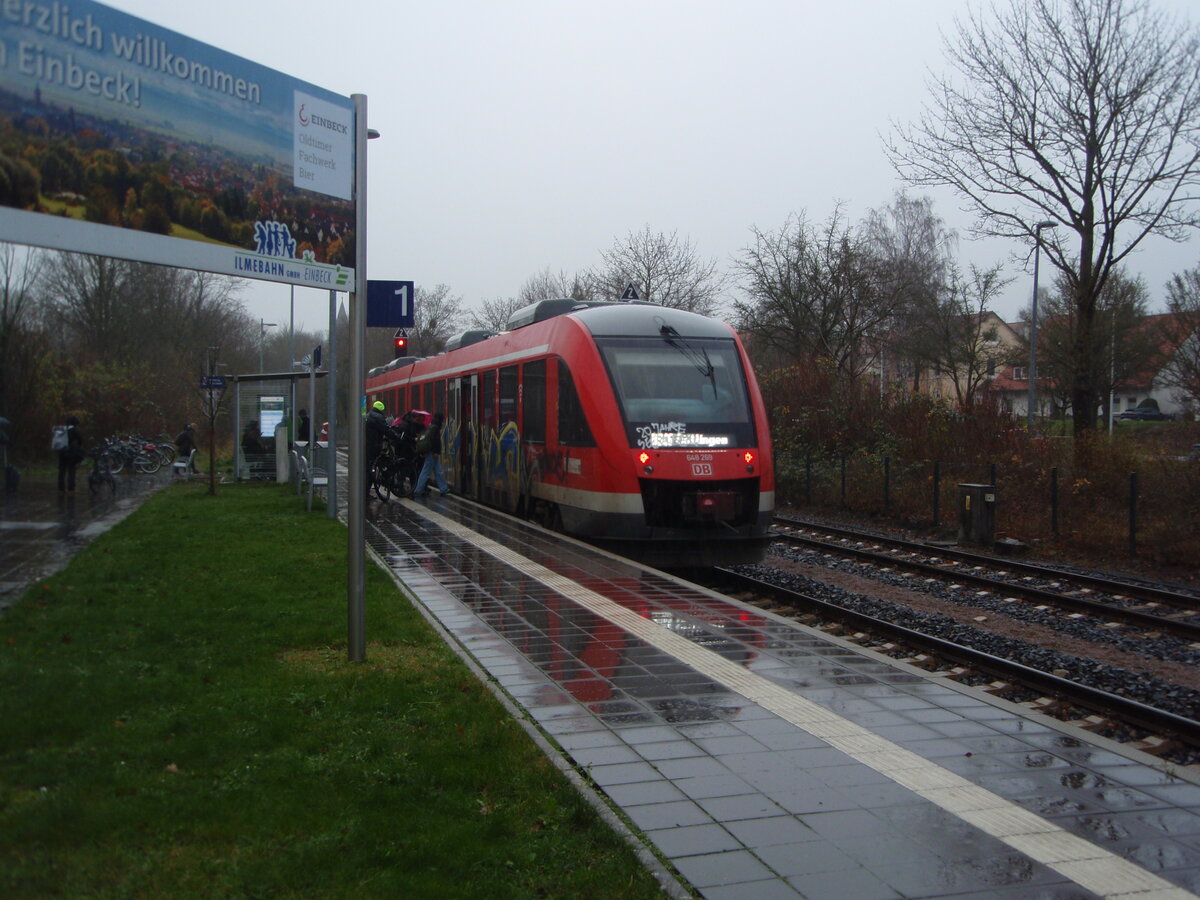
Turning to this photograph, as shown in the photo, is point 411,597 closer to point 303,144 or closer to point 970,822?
point 303,144

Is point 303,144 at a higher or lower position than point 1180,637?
higher

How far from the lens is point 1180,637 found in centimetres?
977

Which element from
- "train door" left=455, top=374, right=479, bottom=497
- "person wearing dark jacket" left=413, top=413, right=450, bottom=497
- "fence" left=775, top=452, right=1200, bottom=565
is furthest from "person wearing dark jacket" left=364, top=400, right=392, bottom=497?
"fence" left=775, top=452, right=1200, bottom=565

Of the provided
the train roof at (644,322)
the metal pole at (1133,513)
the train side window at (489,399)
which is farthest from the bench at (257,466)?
the metal pole at (1133,513)

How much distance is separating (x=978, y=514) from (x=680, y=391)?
6.66 m

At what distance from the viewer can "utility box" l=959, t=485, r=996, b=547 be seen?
16.3m

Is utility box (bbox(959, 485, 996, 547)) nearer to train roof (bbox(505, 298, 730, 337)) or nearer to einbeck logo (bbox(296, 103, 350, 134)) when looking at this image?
train roof (bbox(505, 298, 730, 337))

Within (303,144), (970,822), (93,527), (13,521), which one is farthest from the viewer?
(93,527)

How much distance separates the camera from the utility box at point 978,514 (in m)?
16.3

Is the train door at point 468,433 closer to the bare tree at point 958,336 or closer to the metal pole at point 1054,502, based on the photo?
the metal pole at point 1054,502

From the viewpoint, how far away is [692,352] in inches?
503

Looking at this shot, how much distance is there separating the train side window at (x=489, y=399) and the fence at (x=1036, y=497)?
25.4 feet

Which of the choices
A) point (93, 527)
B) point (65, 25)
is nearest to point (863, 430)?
point (93, 527)

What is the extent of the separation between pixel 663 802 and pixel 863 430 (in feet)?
64.9
